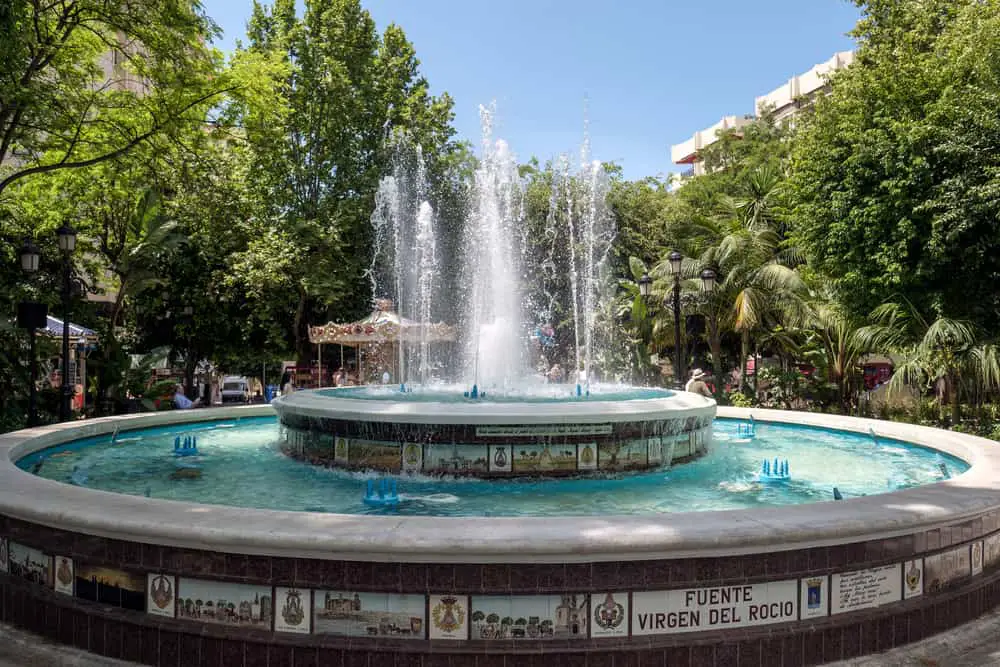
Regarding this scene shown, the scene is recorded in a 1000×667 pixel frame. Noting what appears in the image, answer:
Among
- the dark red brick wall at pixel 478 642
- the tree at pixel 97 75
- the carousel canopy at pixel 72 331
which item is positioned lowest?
the dark red brick wall at pixel 478 642

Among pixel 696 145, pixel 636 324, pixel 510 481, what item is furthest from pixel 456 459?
pixel 696 145

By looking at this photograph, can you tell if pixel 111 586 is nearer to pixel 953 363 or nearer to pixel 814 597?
pixel 814 597

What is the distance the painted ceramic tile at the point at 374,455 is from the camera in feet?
25.8

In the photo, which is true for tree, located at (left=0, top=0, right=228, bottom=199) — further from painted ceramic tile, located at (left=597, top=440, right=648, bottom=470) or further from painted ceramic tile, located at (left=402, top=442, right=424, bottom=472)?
painted ceramic tile, located at (left=597, top=440, right=648, bottom=470)

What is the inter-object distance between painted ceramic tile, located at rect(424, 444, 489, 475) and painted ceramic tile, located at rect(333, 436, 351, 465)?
1134 millimetres

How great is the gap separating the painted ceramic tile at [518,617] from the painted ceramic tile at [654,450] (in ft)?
14.8

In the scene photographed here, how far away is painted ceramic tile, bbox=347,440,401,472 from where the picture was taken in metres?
7.86

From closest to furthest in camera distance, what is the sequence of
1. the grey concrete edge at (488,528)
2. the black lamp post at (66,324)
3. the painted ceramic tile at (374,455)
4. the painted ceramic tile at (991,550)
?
the grey concrete edge at (488,528) < the painted ceramic tile at (991,550) < the painted ceramic tile at (374,455) < the black lamp post at (66,324)

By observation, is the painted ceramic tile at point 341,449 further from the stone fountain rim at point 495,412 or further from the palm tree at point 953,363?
the palm tree at point 953,363

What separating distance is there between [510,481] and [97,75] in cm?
1412

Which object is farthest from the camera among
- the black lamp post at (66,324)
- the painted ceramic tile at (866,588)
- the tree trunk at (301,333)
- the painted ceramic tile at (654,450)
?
the tree trunk at (301,333)

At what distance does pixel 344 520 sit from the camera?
13.8 feet

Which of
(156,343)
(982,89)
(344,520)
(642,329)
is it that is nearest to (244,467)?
(344,520)

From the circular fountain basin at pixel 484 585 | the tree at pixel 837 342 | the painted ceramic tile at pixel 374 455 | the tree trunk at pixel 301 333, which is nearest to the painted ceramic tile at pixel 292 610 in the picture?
the circular fountain basin at pixel 484 585
